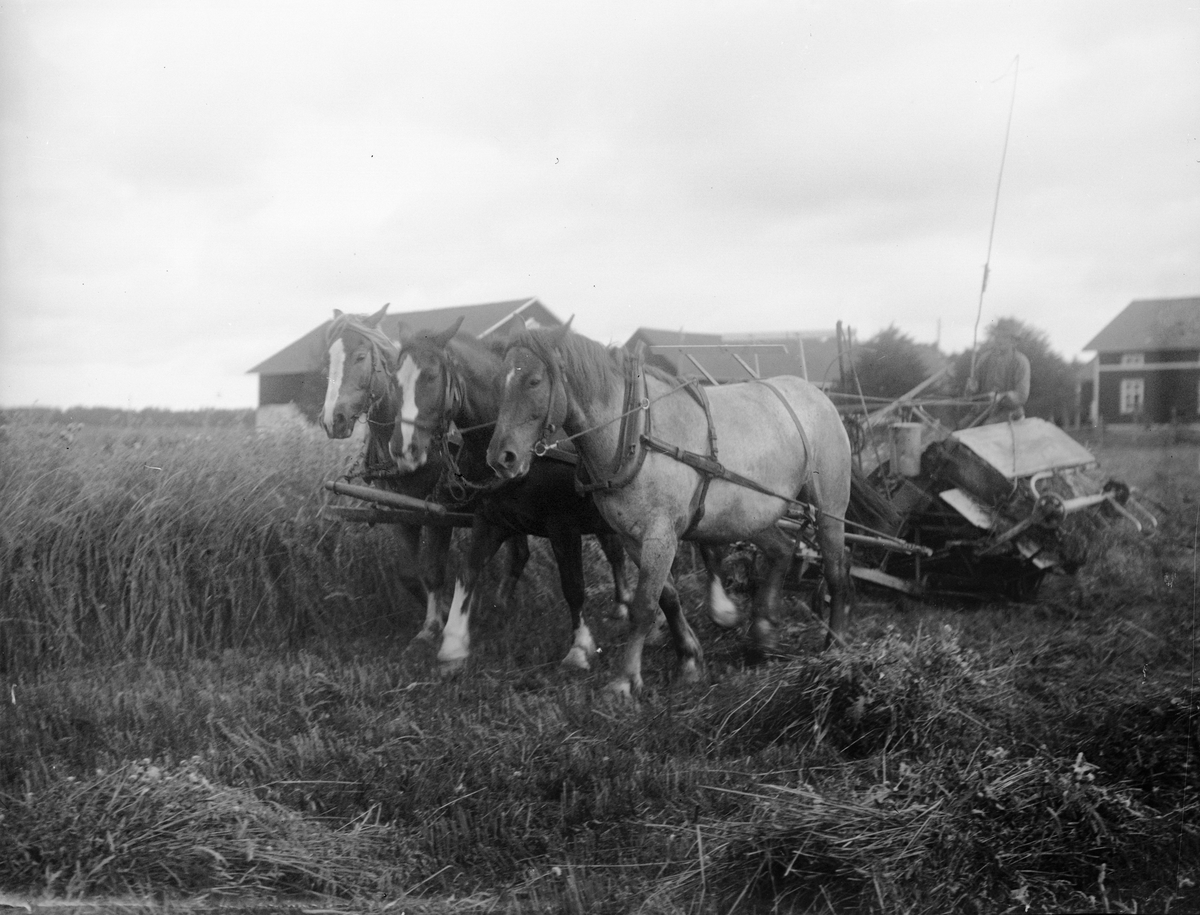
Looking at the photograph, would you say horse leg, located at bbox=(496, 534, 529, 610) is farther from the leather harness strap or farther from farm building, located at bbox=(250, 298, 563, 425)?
the leather harness strap

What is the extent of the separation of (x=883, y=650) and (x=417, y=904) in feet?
7.63

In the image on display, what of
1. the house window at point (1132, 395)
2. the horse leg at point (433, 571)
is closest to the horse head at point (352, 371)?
the horse leg at point (433, 571)

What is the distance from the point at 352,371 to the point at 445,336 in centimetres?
82

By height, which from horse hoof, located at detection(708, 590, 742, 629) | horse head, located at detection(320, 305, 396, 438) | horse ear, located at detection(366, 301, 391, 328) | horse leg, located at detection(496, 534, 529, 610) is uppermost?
horse ear, located at detection(366, 301, 391, 328)

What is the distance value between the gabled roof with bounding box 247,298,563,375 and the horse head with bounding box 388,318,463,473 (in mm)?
1095

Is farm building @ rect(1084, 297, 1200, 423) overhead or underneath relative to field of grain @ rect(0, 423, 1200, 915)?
overhead

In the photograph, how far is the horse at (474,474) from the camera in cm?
571

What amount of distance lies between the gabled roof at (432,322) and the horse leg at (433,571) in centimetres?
140

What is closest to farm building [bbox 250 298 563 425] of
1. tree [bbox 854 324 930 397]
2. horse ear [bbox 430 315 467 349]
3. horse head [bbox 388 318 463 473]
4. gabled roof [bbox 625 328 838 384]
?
horse ear [bbox 430 315 467 349]

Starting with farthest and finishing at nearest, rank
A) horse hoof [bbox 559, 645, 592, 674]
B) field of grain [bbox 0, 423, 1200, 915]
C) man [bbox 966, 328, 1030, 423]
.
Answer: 1. man [bbox 966, 328, 1030, 423]
2. horse hoof [bbox 559, 645, 592, 674]
3. field of grain [bbox 0, 423, 1200, 915]

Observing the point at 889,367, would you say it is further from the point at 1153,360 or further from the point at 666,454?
the point at 666,454

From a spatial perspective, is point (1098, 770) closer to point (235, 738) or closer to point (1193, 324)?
point (1193, 324)

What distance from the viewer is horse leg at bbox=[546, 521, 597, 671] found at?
6031 millimetres

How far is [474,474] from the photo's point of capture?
20.2 ft
